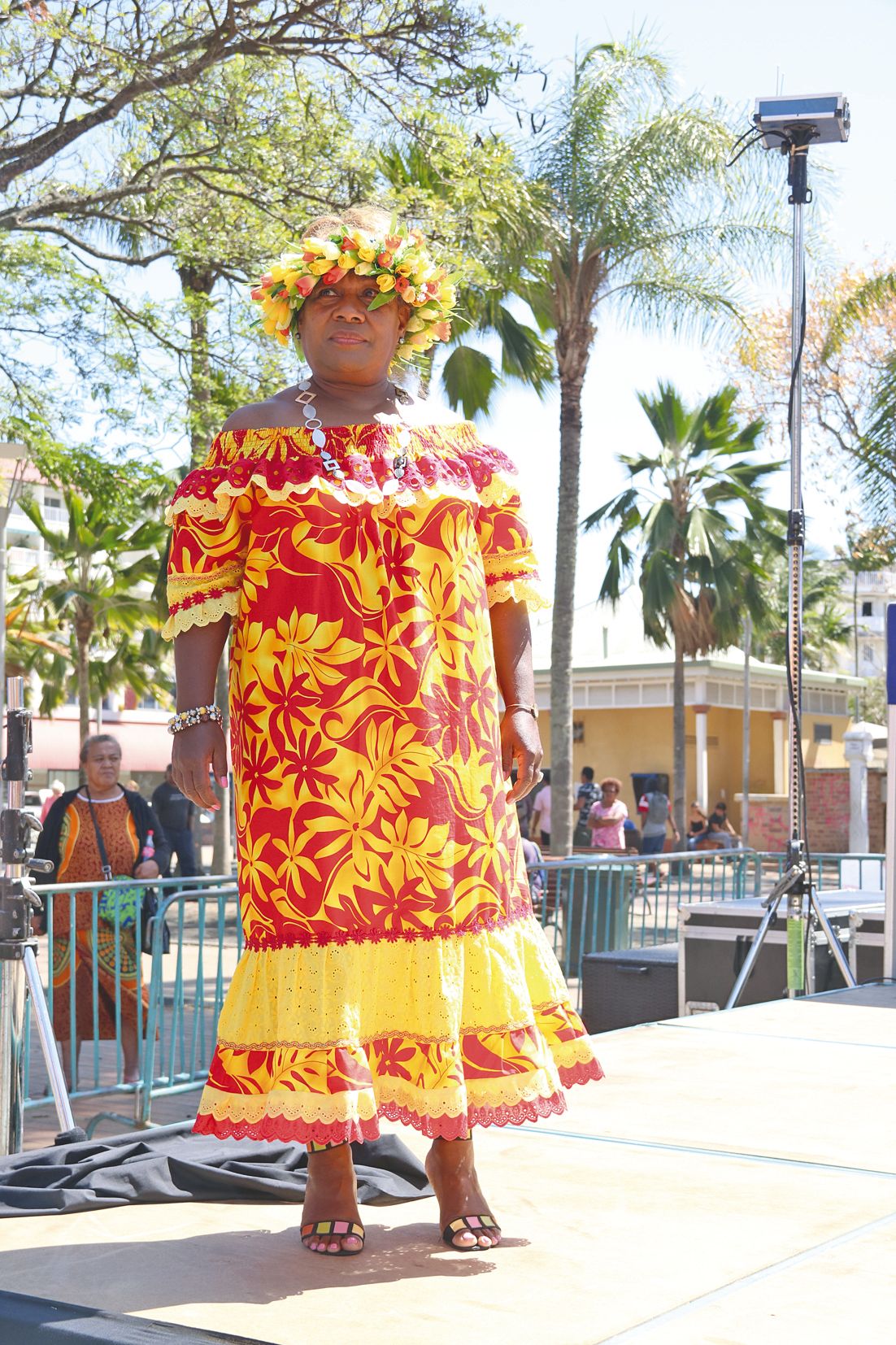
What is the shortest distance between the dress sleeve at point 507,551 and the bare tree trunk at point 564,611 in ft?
42.6

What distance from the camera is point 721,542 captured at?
27484 millimetres

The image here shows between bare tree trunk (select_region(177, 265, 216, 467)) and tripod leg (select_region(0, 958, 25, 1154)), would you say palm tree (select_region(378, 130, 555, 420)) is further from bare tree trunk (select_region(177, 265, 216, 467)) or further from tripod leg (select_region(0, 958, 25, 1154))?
tripod leg (select_region(0, 958, 25, 1154))

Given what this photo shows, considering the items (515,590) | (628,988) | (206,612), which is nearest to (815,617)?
(628,988)

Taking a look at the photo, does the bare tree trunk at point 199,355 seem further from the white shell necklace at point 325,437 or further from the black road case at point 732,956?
the white shell necklace at point 325,437

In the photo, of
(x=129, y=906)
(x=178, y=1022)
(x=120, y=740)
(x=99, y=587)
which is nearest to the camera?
(x=129, y=906)

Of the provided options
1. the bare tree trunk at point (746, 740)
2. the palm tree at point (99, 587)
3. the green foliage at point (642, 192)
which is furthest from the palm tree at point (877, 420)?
the palm tree at point (99, 587)

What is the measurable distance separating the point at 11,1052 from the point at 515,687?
1948mm

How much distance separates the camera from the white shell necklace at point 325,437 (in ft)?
9.50

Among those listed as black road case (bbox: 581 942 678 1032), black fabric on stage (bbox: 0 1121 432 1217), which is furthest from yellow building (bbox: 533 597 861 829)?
black fabric on stage (bbox: 0 1121 432 1217)

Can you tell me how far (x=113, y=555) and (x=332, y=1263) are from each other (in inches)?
1232

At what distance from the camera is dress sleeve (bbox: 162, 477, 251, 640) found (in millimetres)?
2887

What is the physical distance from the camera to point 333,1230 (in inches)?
108

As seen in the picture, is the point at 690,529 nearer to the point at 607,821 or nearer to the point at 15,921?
the point at 607,821

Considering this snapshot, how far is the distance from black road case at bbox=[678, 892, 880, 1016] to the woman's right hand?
4464mm
